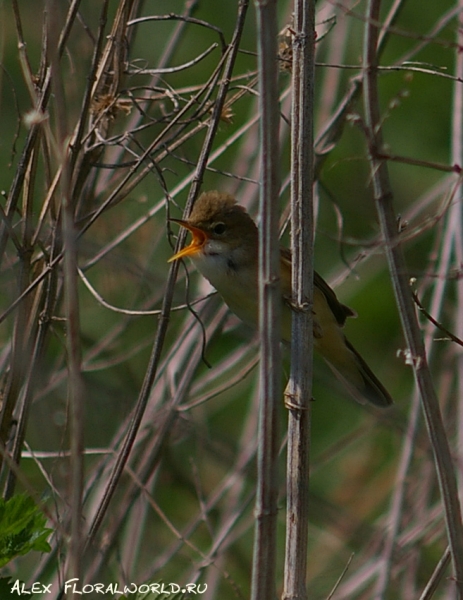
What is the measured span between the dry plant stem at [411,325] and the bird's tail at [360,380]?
4.86 ft

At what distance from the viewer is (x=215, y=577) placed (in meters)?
3.30

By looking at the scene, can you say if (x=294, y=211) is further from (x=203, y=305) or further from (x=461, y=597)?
(x=203, y=305)

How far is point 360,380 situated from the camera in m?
3.45

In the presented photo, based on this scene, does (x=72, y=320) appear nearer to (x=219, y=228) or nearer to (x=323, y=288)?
(x=219, y=228)

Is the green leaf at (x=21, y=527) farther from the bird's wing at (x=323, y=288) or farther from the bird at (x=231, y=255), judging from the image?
the bird's wing at (x=323, y=288)

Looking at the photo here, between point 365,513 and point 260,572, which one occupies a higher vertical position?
point 260,572

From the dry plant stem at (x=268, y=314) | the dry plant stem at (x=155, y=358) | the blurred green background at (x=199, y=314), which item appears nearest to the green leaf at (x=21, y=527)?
the blurred green background at (x=199, y=314)

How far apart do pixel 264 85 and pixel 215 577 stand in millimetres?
2251

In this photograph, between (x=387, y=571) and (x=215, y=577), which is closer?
(x=387, y=571)

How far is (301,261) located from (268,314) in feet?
1.67

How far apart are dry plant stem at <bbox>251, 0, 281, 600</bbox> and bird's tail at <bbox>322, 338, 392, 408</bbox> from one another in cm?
173

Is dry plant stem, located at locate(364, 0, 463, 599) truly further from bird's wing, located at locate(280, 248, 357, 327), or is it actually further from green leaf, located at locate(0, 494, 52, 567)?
bird's wing, located at locate(280, 248, 357, 327)

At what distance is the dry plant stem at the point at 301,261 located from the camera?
2.05 meters

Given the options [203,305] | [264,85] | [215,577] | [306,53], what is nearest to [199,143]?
[203,305]
